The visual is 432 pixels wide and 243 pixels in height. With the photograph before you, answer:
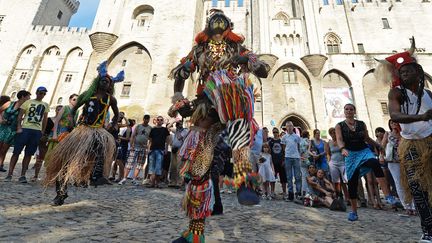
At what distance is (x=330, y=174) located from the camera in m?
6.19

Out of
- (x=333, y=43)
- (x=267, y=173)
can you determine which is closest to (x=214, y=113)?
(x=267, y=173)

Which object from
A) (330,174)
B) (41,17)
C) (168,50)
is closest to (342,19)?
(168,50)

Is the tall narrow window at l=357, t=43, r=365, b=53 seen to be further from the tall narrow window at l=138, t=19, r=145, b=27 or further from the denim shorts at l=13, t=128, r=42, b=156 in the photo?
the denim shorts at l=13, t=128, r=42, b=156

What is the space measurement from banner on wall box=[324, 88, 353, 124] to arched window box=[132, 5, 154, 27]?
19170mm

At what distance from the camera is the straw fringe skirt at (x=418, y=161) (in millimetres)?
2213

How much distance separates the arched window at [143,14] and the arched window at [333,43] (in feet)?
64.9

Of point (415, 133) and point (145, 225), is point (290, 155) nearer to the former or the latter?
point (415, 133)

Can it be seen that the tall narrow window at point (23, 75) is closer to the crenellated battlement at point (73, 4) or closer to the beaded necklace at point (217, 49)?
the crenellated battlement at point (73, 4)

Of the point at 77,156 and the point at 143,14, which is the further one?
the point at 143,14

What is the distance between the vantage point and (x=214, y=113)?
6.67 ft

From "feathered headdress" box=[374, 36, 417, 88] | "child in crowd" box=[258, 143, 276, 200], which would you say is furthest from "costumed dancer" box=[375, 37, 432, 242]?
"child in crowd" box=[258, 143, 276, 200]

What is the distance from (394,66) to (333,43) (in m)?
27.5

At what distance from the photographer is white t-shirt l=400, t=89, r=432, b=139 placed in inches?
90.2

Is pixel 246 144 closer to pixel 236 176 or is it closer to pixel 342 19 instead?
pixel 236 176
